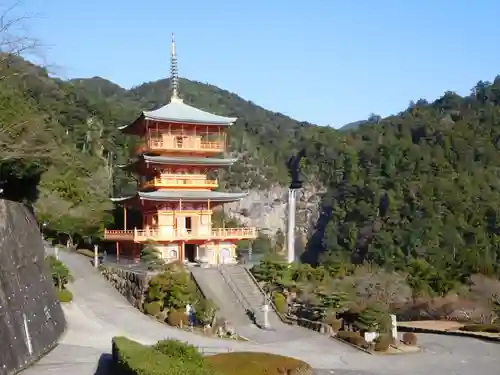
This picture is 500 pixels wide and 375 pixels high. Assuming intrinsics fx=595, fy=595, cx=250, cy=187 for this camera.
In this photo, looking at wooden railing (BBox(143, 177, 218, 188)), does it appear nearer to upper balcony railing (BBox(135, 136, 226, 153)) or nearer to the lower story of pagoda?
upper balcony railing (BBox(135, 136, 226, 153))

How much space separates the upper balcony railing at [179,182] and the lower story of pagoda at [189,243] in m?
2.25

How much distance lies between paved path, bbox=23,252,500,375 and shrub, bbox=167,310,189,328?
15.9 inches

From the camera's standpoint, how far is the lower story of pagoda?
27.3m

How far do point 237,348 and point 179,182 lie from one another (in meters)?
13.0

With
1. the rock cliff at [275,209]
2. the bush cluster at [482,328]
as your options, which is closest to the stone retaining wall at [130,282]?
the bush cluster at [482,328]

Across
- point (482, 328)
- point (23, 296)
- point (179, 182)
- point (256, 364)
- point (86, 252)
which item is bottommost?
point (482, 328)

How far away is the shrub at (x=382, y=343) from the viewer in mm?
17938

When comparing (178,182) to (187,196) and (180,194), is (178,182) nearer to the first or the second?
(180,194)

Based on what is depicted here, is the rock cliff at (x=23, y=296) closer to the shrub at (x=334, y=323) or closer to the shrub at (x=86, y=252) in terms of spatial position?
the shrub at (x=334, y=323)

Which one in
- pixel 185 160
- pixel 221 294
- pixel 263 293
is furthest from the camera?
pixel 185 160

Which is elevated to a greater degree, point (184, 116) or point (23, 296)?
point (184, 116)

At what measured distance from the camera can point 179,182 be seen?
28906 millimetres

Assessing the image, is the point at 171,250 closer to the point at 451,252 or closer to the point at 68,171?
the point at 68,171

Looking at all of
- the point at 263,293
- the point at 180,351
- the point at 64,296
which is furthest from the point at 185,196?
the point at 180,351
